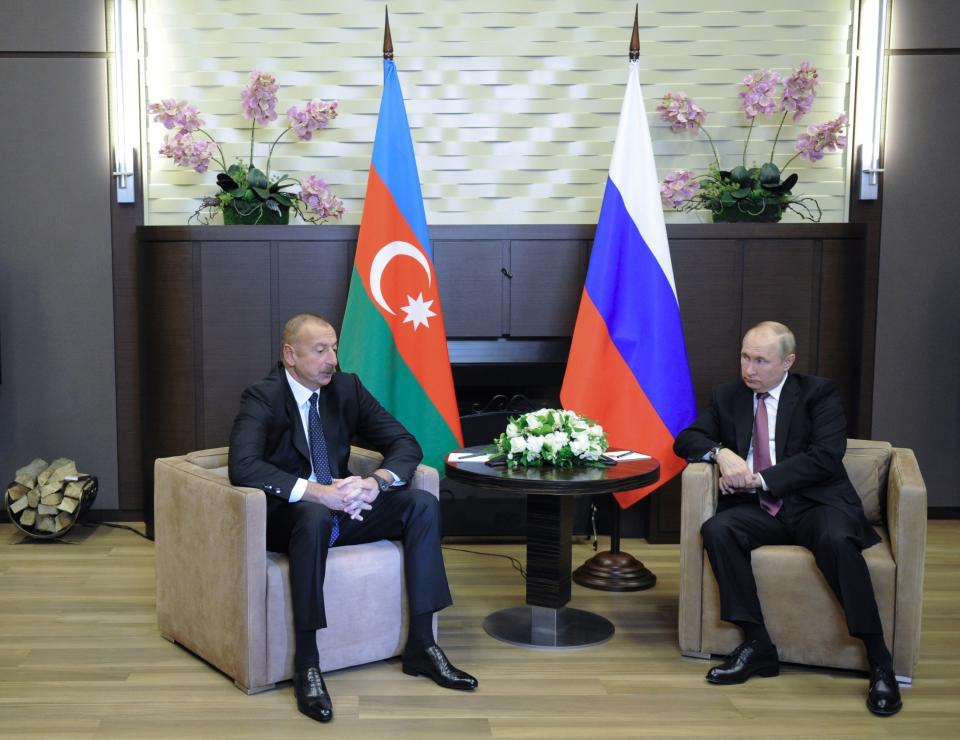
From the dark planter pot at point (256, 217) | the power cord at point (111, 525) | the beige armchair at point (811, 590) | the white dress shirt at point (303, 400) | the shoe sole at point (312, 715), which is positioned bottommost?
the power cord at point (111, 525)

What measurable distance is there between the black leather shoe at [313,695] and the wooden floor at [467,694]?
1.5 inches

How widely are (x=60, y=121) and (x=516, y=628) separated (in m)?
3.67

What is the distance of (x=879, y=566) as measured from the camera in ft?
10.8

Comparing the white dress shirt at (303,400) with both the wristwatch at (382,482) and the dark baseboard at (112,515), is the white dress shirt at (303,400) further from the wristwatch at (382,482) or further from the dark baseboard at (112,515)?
the dark baseboard at (112,515)

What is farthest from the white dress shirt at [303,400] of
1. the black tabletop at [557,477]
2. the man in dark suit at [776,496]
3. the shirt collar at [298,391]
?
the man in dark suit at [776,496]

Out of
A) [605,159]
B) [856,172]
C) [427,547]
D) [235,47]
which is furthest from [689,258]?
[235,47]

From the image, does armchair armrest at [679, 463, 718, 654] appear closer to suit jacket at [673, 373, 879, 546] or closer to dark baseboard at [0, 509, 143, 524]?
suit jacket at [673, 373, 879, 546]

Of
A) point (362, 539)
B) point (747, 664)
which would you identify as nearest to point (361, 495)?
point (362, 539)

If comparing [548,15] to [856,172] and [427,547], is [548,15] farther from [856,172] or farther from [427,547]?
[427,547]

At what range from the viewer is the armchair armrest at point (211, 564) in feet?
10.3

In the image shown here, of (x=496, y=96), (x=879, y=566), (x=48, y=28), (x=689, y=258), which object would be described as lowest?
(x=879, y=566)

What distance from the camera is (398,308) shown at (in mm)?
4578

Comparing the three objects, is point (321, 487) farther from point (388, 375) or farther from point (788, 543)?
point (788, 543)

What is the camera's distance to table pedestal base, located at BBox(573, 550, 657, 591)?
4414 millimetres
